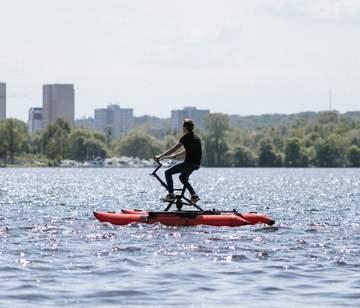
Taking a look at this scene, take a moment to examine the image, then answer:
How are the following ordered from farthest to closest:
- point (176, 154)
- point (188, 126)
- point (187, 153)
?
point (176, 154)
point (187, 153)
point (188, 126)

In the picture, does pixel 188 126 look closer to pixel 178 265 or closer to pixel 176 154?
pixel 176 154

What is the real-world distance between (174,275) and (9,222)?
12958 millimetres

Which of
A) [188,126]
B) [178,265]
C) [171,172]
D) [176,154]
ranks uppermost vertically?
[188,126]

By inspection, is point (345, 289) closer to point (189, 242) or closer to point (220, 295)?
point (220, 295)

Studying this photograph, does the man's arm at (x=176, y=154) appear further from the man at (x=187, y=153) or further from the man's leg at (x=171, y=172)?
the man's leg at (x=171, y=172)

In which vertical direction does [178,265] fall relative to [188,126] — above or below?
below

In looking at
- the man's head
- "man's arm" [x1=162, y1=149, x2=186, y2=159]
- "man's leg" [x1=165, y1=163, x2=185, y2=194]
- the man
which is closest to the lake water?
"man's leg" [x1=165, y1=163, x2=185, y2=194]

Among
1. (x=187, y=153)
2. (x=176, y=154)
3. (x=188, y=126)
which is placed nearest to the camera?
(x=188, y=126)

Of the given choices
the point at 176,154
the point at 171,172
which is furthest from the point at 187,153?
the point at 171,172

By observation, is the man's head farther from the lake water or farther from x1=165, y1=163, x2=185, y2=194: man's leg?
the lake water

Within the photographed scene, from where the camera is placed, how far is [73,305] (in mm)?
16078

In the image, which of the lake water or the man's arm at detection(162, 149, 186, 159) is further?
the man's arm at detection(162, 149, 186, 159)

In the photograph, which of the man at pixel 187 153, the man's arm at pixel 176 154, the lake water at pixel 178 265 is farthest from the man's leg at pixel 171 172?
the lake water at pixel 178 265

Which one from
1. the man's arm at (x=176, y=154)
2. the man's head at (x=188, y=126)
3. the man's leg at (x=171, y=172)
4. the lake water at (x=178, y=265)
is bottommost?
the lake water at (x=178, y=265)
